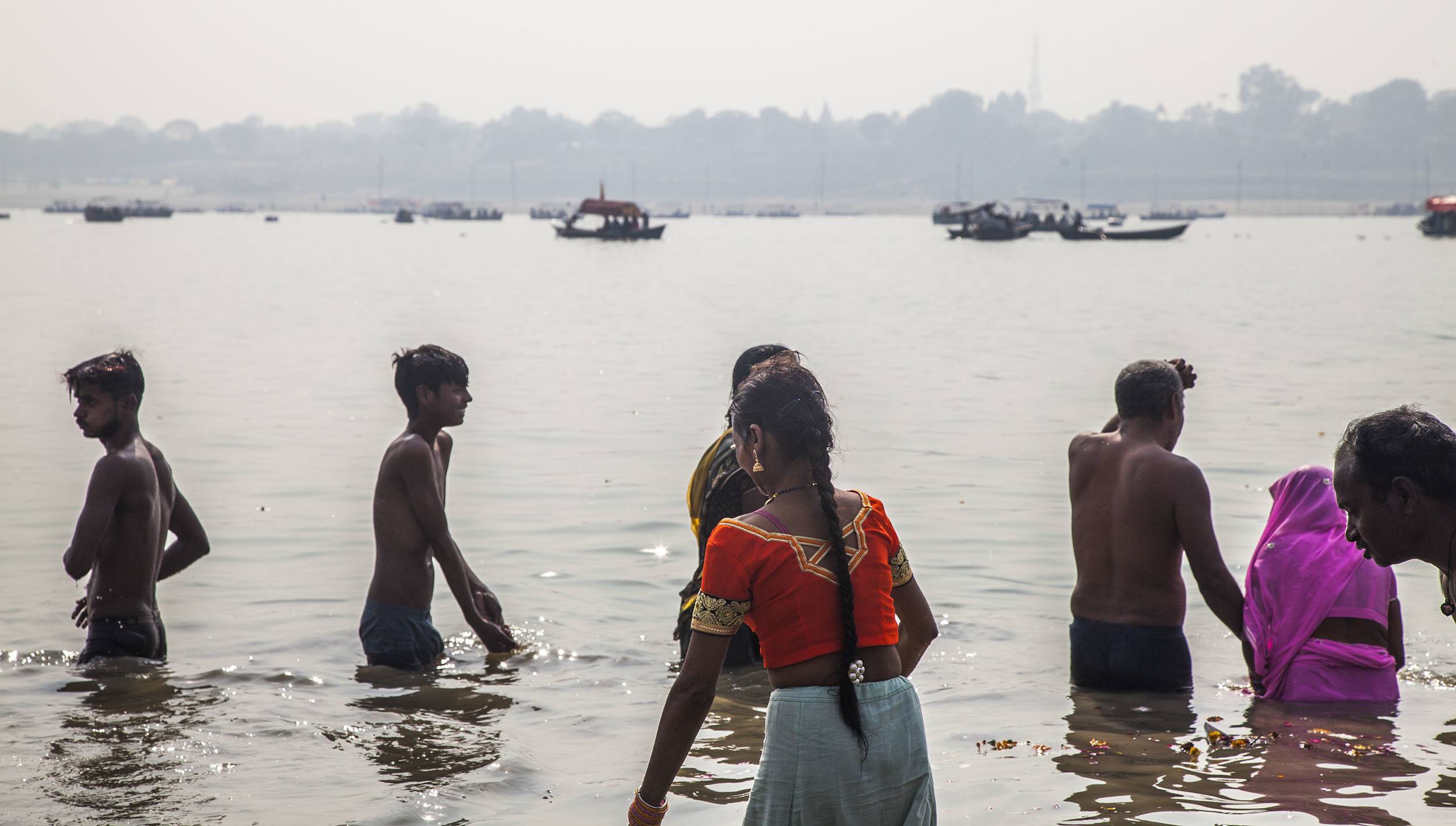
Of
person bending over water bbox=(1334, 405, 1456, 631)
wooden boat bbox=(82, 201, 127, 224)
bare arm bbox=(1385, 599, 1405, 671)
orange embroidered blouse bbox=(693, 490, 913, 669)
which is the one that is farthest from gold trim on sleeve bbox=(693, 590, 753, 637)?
wooden boat bbox=(82, 201, 127, 224)

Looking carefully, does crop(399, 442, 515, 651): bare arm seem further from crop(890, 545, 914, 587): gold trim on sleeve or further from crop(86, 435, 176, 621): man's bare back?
crop(890, 545, 914, 587): gold trim on sleeve

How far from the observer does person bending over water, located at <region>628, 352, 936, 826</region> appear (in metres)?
2.76

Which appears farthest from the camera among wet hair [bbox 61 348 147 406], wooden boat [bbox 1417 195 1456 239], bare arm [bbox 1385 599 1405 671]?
wooden boat [bbox 1417 195 1456 239]

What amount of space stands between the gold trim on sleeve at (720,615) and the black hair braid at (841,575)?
20 centimetres

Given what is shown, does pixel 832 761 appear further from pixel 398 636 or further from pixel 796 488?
pixel 398 636

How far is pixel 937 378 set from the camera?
787 inches

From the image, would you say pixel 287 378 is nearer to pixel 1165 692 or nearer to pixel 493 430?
pixel 493 430

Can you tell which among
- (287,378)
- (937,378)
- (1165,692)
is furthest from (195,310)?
(1165,692)

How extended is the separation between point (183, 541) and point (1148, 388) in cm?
389

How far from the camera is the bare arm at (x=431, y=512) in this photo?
5430mm

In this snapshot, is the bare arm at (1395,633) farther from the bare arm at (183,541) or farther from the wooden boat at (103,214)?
the wooden boat at (103,214)

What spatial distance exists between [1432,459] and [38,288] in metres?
39.0

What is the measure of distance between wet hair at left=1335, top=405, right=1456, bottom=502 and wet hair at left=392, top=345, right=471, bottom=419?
3.43 meters

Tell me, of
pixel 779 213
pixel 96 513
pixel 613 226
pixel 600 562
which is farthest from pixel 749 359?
pixel 779 213
